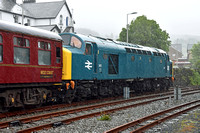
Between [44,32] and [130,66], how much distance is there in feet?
29.7

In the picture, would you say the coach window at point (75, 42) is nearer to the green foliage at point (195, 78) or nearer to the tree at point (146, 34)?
the green foliage at point (195, 78)

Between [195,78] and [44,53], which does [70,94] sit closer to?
[44,53]

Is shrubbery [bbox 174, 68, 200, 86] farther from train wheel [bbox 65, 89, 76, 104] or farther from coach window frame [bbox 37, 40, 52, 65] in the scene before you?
coach window frame [bbox 37, 40, 52, 65]

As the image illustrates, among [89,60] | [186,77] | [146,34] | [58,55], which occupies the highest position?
[146,34]

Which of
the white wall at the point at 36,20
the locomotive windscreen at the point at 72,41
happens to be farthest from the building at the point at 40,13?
the locomotive windscreen at the point at 72,41

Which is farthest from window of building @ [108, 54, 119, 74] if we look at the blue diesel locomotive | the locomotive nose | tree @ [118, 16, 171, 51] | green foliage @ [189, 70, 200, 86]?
tree @ [118, 16, 171, 51]

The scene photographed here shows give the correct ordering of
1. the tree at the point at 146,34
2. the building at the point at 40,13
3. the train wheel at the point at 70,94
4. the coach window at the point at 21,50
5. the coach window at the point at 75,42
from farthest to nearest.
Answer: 1. the tree at the point at 146,34
2. the building at the point at 40,13
3. the coach window at the point at 75,42
4. the train wheel at the point at 70,94
5. the coach window at the point at 21,50

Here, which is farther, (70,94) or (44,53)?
(70,94)

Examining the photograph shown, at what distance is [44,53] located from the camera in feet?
40.8

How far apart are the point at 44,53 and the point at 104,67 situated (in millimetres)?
5358

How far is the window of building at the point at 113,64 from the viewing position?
Answer: 17.7 meters

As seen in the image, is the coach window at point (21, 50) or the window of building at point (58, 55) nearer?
the coach window at point (21, 50)

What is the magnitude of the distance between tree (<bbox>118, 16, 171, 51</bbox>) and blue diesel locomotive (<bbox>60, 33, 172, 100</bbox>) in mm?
26511

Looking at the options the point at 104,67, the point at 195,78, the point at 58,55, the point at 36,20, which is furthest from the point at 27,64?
the point at 36,20
